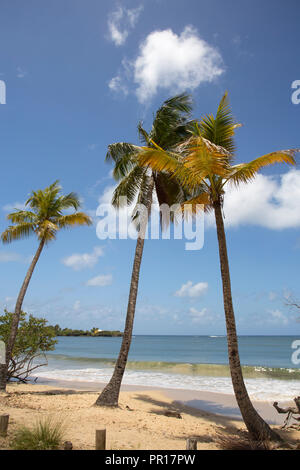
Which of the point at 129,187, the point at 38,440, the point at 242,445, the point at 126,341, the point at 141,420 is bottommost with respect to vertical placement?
the point at 141,420

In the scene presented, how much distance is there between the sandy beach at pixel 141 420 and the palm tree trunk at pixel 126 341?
0.45 meters

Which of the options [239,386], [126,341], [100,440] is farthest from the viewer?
[126,341]

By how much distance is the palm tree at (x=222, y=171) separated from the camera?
308 inches

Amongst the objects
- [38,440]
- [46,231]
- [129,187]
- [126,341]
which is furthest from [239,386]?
[46,231]

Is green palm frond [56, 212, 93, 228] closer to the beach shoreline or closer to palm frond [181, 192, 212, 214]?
palm frond [181, 192, 212, 214]

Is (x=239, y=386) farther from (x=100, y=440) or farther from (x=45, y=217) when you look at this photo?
(x=45, y=217)

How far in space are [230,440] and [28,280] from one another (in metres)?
10.4

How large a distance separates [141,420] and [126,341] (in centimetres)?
257

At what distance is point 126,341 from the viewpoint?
1159 centimetres

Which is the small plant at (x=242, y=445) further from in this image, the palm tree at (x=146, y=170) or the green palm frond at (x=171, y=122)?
the green palm frond at (x=171, y=122)

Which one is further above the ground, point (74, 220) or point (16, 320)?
point (74, 220)

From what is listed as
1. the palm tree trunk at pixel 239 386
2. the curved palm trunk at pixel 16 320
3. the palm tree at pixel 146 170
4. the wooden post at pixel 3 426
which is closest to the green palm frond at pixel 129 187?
the palm tree at pixel 146 170

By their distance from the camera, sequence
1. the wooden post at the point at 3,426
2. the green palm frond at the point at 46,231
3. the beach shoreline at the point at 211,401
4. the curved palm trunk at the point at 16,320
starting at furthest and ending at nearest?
the green palm frond at the point at 46,231 → the beach shoreline at the point at 211,401 → the curved palm trunk at the point at 16,320 → the wooden post at the point at 3,426

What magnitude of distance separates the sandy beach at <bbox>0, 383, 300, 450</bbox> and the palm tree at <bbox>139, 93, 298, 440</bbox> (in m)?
1.32
